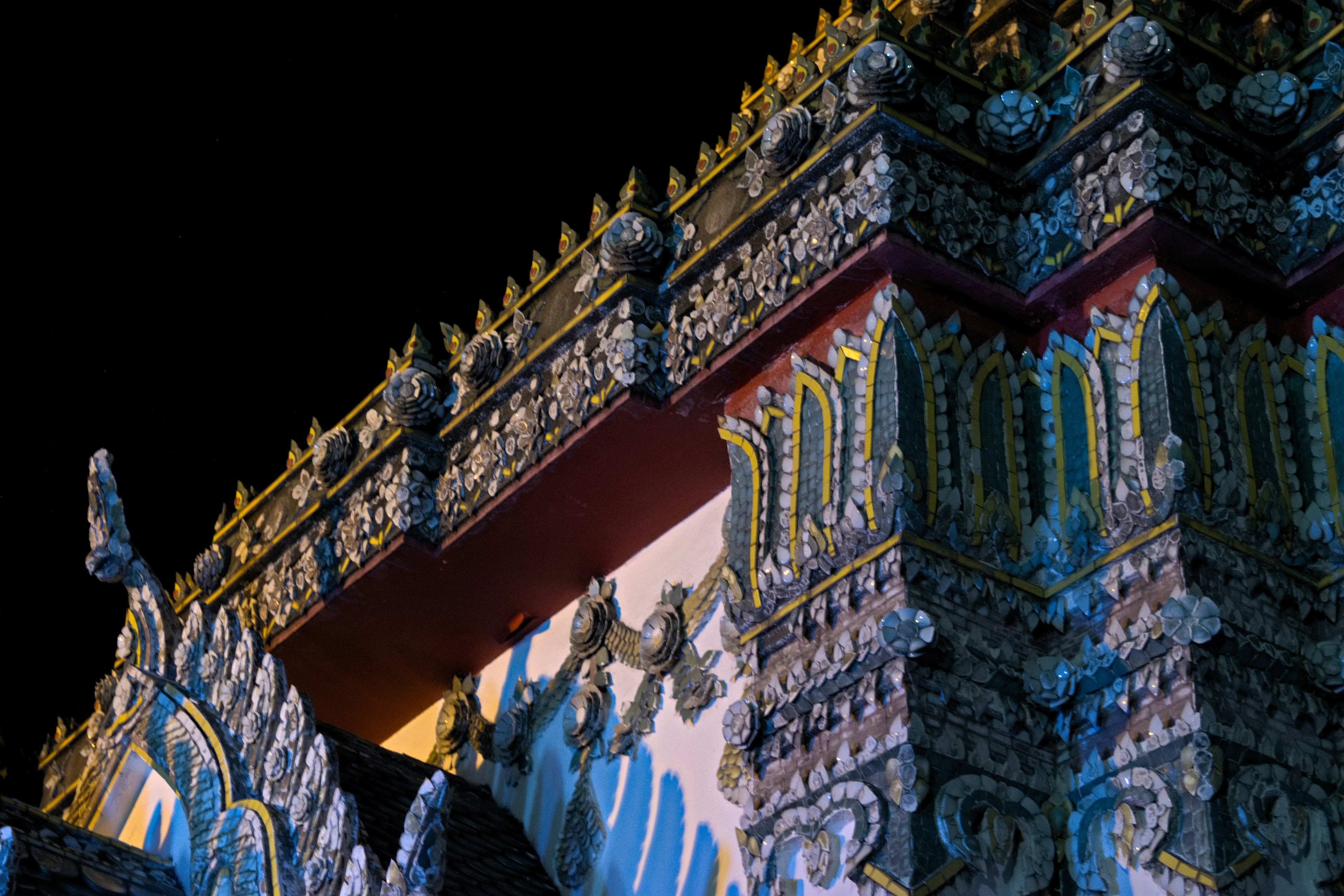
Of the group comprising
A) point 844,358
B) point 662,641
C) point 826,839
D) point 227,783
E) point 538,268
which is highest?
point 538,268

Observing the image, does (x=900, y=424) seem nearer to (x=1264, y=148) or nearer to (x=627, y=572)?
(x=1264, y=148)

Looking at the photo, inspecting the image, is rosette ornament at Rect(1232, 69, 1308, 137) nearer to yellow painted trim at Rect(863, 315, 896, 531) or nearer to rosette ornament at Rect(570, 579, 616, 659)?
yellow painted trim at Rect(863, 315, 896, 531)

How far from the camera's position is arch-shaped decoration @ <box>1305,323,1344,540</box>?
4.74 m

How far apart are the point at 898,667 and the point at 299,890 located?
1.95 m

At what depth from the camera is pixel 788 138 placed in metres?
5.36

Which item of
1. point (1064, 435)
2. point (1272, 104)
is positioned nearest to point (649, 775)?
point (1064, 435)

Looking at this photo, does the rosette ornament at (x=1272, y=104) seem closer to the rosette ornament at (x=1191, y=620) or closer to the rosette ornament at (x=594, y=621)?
the rosette ornament at (x=1191, y=620)

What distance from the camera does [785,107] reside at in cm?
552

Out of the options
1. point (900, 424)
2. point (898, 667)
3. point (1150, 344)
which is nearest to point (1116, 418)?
point (1150, 344)

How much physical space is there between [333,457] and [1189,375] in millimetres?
3370

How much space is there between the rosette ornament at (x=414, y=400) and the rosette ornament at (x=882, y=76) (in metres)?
2.13

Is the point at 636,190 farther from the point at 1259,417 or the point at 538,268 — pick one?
the point at 1259,417

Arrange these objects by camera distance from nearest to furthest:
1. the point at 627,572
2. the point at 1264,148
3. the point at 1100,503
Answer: the point at 1100,503 → the point at 1264,148 → the point at 627,572

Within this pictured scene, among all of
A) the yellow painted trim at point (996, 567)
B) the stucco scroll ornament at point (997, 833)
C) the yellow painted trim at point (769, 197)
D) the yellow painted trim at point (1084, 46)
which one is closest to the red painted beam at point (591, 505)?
the yellow painted trim at point (769, 197)
